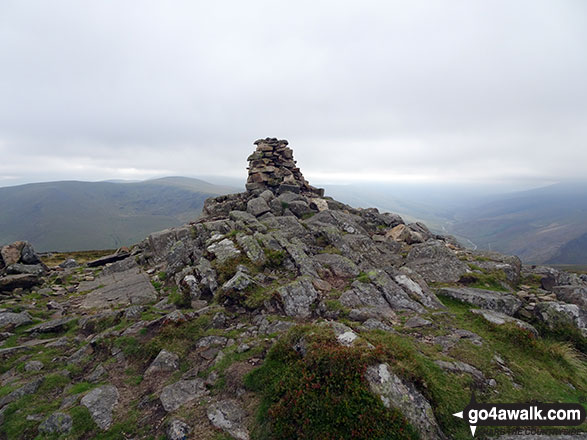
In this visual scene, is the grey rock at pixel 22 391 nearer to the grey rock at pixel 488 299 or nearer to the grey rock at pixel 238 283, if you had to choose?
the grey rock at pixel 238 283

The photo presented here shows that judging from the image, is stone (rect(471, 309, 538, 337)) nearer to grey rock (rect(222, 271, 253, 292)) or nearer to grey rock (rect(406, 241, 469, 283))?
grey rock (rect(406, 241, 469, 283))

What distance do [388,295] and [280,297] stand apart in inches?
290

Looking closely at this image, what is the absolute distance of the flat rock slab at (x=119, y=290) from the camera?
19.1 meters

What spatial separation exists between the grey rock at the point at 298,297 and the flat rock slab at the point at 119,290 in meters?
10.5

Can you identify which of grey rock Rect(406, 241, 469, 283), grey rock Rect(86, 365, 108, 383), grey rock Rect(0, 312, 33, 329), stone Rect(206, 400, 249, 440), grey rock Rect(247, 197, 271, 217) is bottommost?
grey rock Rect(86, 365, 108, 383)

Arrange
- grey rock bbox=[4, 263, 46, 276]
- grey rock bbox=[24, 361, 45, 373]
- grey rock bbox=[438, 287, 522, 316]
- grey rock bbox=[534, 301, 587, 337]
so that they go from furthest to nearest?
grey rock bbox=[4, 263, 46, 276] < grey rock bbox=[438, 287, 522, 316] < grey rock bbox=[534, 301, 587, 337] < grey rock bbox=[24, 361, 45, 373]

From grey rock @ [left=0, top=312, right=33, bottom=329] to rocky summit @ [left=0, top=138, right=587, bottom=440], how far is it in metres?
0.09

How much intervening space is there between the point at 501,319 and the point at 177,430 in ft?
54.5

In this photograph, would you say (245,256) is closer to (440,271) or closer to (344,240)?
(344,240)

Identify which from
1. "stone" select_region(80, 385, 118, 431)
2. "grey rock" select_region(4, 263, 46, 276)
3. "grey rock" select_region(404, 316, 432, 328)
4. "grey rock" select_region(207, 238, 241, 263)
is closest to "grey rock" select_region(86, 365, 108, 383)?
"stone" select_region(80, 385, 118, 431)

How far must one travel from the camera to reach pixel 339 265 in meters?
21.3

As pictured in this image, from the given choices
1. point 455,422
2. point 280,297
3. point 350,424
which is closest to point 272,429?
point 350,424

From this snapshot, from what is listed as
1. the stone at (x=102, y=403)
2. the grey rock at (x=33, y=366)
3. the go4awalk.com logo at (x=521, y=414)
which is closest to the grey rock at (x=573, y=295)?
the go4awalk.com logo at (x=521, y=414)

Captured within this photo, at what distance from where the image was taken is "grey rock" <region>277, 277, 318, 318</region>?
15.5m
